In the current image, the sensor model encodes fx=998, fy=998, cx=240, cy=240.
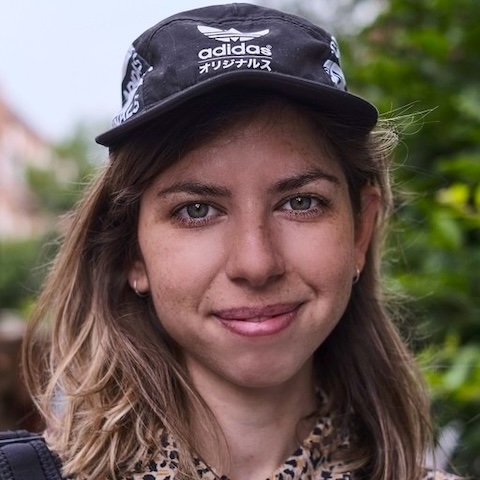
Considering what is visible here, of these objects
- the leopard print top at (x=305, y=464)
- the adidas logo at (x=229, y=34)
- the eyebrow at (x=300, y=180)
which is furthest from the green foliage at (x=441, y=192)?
the adidas logo at (x=229, y=34)

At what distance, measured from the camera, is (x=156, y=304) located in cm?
204

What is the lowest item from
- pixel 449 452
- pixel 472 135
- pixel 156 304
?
pixel 449 452

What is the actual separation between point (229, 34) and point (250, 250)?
428mm

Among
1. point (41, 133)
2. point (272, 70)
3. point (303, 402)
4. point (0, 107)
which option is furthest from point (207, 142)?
point (41, 133)

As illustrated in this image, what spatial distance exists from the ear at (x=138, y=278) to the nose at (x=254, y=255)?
27 cm

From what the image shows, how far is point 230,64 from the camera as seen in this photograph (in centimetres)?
190

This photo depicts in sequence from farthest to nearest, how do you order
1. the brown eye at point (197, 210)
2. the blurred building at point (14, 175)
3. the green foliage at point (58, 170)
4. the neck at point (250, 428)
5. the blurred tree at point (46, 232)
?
the blurred building at point (14, 175) → the green foliage at point (58, 170) → the blurred tree at point (46, 232) → the neck at point (250, 428) → the brown eye at point (197, 210)

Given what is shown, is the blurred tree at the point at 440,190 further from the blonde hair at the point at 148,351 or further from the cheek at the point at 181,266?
the cheek at the point at 181,266

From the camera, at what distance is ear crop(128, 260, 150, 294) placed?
213 cm

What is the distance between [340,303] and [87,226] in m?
0.59

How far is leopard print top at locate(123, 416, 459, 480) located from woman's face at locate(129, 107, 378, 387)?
20cm

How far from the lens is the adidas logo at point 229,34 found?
76.5 inches

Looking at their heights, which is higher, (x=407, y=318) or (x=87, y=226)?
(x=87, y=226)

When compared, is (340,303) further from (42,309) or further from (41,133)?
(41,133)
